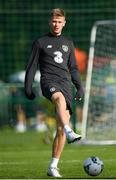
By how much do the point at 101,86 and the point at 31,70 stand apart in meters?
7.33

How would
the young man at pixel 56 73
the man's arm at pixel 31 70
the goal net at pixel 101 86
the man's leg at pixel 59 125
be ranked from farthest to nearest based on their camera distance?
the goal net at pixel 101 86, the man's arm at pixel 31 70, the young man at pixel 56 73, the man's leg at pixel 59 125

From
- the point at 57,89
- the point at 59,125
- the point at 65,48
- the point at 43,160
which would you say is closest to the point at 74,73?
the point at 65,48

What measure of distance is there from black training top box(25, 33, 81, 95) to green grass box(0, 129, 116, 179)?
114cm

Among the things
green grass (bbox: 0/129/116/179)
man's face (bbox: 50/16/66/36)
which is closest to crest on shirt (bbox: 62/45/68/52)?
man's face (bbox: 50/16/66/36)

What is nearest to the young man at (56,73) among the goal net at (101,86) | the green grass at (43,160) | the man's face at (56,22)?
the man's face at (56,22)

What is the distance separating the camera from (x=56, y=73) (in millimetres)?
10781

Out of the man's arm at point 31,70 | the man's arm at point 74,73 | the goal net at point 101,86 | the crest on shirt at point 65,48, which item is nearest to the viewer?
the man's arm at point 31,70

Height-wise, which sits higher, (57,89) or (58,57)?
(58,57)

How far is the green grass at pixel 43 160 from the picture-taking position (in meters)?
11.0

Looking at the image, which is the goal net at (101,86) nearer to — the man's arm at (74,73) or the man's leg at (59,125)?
the man's arm at (74,73)

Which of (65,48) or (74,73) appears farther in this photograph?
(74,73)

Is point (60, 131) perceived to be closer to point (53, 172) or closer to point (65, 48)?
point (53, 172)

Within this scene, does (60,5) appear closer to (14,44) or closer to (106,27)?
(14,44)

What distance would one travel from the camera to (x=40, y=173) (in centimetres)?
1120
